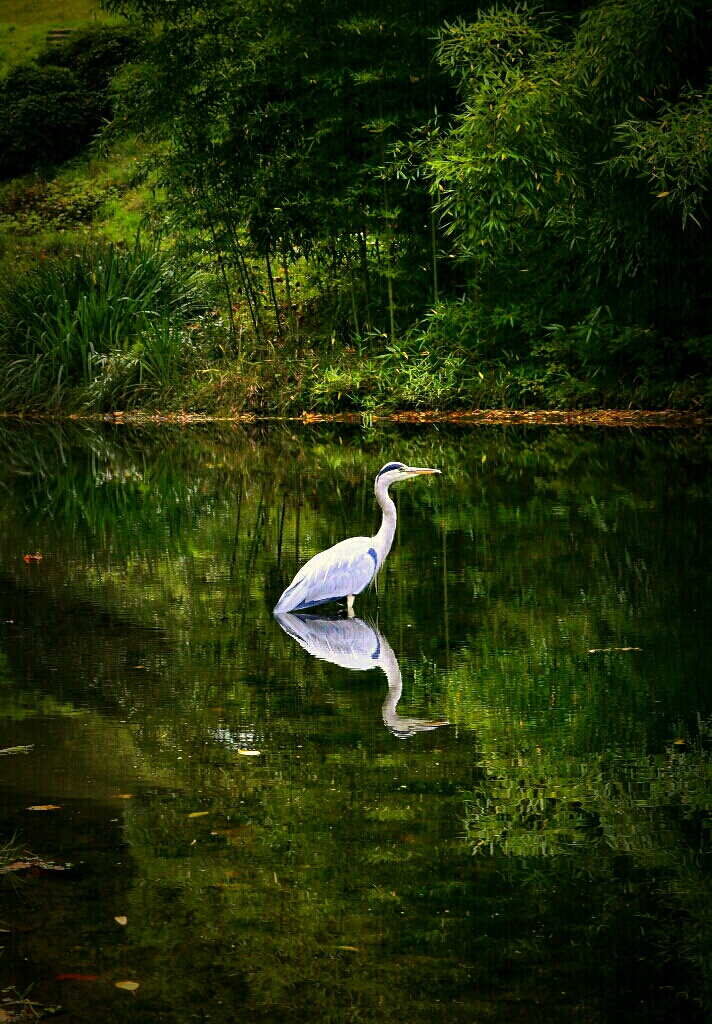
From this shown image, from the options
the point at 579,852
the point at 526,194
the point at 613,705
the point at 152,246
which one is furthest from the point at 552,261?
the point at 579,852

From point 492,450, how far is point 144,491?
4406mm

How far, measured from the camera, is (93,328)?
22.9m

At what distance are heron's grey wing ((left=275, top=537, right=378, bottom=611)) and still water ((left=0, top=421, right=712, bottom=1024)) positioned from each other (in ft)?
0.58

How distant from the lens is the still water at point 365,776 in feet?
13.0

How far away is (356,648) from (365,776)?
223 cm

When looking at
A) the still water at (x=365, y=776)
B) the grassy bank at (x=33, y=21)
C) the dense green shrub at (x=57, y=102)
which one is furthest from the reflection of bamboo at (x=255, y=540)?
the grassy bank at (x=33, y=21)

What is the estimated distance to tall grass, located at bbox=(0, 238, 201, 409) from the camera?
74.1 ft

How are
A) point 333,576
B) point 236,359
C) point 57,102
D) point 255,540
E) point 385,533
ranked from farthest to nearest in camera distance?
point 57,102
point 236,359
point 255,540
point 385,533
point 333,576

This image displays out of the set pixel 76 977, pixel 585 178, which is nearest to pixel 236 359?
pixel 585 178

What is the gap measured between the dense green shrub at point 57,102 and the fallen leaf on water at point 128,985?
1403 inches

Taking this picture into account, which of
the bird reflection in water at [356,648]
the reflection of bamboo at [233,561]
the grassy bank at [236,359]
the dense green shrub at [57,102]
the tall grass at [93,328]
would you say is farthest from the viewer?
the dense green shrub at [57,102]

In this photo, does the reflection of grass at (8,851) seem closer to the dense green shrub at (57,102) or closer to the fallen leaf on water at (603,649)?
the fallen leaf on water at (603,649)

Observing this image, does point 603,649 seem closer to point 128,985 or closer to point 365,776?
point 365,776

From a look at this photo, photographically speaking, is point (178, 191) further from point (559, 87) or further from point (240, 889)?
point (240, 889)
